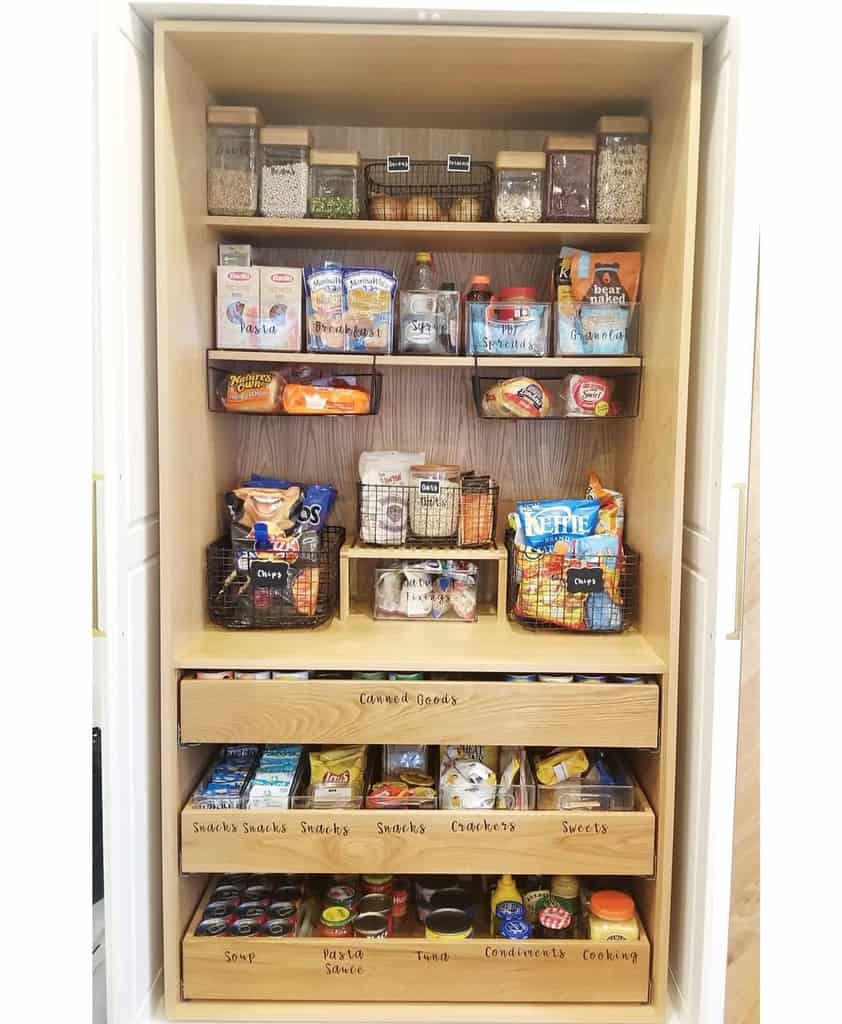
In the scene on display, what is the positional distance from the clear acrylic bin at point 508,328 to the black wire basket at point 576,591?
445 millimetres

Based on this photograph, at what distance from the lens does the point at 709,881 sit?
1.73 meters

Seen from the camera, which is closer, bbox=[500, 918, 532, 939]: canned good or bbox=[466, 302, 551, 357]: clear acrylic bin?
bbox=[500, 918, 532, 939]: canned good

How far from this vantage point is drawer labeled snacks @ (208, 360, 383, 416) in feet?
6.76

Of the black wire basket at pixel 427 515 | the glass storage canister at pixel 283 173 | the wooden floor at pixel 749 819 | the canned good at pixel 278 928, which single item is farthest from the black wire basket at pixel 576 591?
the glass storage canister at pixel 283 173

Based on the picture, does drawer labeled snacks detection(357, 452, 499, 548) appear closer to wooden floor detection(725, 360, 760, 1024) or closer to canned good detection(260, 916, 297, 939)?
wooden floor detection(725, 360, 760, 1024)

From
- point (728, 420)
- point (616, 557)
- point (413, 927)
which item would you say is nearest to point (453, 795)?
point (413, 927)

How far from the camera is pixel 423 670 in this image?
6.03ft

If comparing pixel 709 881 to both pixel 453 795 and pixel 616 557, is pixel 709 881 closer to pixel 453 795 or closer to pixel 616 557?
pixel 453 795

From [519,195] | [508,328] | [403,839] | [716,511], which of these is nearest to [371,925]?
[403,839]

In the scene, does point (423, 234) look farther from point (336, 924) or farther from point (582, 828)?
point (336, 924)

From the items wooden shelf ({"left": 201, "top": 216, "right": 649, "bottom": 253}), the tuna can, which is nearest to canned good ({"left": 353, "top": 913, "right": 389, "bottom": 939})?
the tuna can

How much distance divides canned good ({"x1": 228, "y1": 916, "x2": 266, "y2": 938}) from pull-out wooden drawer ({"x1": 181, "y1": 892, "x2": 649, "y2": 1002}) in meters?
0.04

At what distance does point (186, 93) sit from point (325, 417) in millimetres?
800

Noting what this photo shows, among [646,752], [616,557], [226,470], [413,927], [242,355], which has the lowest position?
[413,927]
